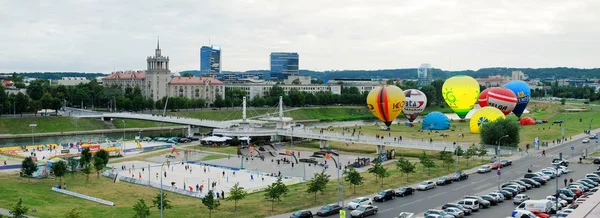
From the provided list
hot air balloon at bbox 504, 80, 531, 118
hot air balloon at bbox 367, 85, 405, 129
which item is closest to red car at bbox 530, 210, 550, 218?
hot air balloon at bbox 367, 85, 405, 129

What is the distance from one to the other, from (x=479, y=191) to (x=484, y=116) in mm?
42835

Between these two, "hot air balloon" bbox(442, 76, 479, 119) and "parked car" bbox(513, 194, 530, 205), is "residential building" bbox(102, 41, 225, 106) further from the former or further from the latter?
"parked car" bbox(513, 194, 530, 205)

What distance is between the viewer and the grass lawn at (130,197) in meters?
38.1

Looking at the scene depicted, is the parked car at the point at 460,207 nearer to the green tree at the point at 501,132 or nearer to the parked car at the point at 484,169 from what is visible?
the parked car at the point at 484,169

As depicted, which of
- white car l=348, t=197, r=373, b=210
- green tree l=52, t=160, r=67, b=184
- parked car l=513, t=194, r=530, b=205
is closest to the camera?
white car l=348, t=197, r=373, b=210

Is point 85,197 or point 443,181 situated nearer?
point 85,197

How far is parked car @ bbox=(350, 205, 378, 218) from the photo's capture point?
114ft

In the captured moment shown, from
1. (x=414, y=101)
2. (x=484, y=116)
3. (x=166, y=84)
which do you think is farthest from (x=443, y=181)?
(x=166, y=84)

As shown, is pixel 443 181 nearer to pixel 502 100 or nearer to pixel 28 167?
pixel 28 167

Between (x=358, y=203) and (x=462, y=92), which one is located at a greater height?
(x=462, y=92)

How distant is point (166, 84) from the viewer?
155250 mm

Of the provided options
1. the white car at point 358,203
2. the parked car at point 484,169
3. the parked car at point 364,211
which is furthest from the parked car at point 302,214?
the parked car at point 484,169

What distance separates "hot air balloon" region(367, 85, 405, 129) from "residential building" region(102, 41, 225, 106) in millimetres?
76935

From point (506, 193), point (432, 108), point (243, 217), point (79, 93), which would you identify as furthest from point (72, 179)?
point (432, 108)
